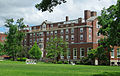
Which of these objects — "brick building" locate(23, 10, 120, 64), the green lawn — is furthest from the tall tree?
the green lawn

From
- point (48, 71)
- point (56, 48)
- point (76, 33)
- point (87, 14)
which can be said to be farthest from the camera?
point (87, 14)

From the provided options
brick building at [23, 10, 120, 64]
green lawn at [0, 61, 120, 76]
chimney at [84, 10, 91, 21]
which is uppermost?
chimney at [84, 10, 91, 21]

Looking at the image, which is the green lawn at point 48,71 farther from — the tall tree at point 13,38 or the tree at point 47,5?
the tall tree at point 13,38

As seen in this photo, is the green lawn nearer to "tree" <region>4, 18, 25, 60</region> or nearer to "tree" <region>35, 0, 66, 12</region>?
"tree" <region>35, 0, 66, 12</region>

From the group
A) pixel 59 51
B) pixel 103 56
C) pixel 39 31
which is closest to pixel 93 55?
pixel 103 56

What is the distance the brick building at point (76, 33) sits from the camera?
2536 inches

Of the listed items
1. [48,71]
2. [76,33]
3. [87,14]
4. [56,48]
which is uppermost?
[87,14]

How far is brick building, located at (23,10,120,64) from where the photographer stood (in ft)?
211

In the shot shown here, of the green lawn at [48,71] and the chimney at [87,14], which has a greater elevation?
the chimney at [87,14]

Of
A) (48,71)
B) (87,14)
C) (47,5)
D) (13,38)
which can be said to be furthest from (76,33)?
(47,5)

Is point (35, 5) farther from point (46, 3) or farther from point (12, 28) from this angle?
point (12, 28)

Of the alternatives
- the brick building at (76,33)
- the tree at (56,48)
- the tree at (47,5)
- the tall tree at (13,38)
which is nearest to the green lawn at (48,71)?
the tree at (47,5)

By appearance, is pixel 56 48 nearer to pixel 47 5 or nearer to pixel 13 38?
pixel 13 38

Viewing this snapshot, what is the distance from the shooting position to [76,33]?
→ 241 ft
